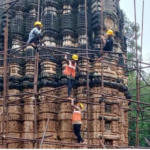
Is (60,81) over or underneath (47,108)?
over

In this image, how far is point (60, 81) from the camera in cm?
1238

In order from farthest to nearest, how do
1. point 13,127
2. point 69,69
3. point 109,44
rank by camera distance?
1. point 13,127
2. point 109,44
3. point 69,69

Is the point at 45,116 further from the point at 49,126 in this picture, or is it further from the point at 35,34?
the point at 35,34

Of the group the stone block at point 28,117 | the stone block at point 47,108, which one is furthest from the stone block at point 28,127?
the stone block at point 47,108

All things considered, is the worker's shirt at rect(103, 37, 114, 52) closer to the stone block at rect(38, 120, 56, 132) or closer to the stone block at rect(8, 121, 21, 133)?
the stone block at rect(38, 120, 56, 132)

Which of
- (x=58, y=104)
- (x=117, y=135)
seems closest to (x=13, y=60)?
(x=58, y=104)

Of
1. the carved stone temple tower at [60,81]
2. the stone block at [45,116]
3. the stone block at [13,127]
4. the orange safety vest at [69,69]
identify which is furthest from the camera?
the stone block at [13,127]

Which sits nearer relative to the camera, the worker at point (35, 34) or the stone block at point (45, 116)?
the worker at point (35, 34)

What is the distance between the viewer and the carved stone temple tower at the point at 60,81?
11.6 m

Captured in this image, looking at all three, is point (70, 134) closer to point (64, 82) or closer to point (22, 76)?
point (64, 82)

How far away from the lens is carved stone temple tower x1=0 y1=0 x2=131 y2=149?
38.1 feet

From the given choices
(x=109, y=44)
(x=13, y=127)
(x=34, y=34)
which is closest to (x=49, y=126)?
(x=13, y=127)

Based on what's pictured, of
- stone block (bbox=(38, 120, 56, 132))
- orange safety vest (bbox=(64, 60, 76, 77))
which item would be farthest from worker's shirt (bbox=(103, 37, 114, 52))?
stone block (bbox=(38, 120, 56, 132))

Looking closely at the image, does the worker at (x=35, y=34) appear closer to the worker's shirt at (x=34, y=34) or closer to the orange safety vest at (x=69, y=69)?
the worker's shirt at (x=34, y=34)
